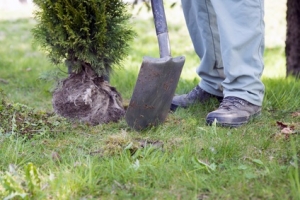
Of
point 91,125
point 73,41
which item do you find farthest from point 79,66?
point 91,125

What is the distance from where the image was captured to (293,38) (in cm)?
507

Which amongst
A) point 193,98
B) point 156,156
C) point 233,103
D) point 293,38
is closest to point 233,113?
point 233,103

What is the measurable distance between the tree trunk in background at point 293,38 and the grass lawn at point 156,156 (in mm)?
1364

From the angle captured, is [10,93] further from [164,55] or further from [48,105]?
[164,55]

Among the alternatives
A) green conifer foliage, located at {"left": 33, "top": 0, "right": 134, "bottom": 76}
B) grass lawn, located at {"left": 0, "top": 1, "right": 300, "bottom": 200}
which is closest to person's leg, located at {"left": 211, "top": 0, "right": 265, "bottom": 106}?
grass lawn, located at {"left": 0, "top": 1, "right": 300, "bottom": 200}

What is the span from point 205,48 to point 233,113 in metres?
0.67

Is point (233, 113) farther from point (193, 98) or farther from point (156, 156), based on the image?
point (156, 156)

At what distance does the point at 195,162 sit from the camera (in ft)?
7.47

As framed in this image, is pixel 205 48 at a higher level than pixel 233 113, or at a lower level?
higher

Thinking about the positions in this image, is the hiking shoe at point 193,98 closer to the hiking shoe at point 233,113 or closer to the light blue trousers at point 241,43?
the light blue trousers at point 241,43

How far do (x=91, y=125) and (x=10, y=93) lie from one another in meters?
1.57

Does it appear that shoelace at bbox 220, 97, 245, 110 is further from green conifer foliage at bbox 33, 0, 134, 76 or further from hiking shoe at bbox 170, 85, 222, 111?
green conifer foliage at bbox 33, 0, 134, 76

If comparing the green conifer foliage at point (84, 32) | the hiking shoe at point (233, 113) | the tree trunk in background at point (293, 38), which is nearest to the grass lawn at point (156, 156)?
the hiking shoe at point (233, 113)

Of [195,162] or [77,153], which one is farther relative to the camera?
[77,153]
